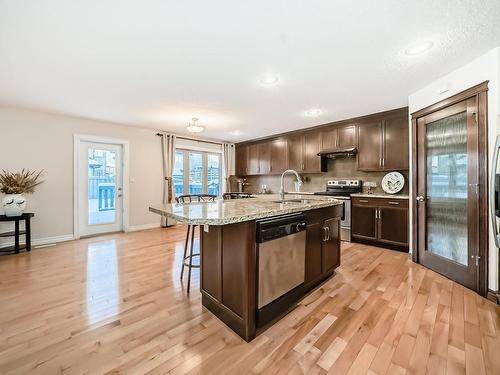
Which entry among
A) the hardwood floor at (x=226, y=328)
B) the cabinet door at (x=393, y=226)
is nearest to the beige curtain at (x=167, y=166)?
the hardwood floor at (x=226, y=328)

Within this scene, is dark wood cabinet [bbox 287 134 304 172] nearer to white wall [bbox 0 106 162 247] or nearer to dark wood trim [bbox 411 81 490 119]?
dark wood trim [bbox 411 81 490 119]

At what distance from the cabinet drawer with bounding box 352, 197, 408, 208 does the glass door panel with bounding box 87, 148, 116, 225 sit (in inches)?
199

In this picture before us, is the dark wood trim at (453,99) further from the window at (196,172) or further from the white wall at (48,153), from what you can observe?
the white wall at (48,153)

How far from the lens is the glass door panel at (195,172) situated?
6.22 m

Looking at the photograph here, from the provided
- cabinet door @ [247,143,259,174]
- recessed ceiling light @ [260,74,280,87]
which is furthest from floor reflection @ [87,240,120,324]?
cabinet door @ [247,143,259,174]

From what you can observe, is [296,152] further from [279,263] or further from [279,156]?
[279,263]

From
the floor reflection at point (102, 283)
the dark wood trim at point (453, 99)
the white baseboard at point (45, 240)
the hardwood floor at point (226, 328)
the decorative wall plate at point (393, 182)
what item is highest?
the dark wood trim at point (453, 99)

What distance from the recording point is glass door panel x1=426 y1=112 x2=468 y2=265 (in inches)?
98.1

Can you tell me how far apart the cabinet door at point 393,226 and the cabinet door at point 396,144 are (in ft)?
2.53

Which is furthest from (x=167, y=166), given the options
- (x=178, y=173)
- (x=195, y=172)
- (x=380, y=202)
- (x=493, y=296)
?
(x=493, y=296)

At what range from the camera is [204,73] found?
2596mm

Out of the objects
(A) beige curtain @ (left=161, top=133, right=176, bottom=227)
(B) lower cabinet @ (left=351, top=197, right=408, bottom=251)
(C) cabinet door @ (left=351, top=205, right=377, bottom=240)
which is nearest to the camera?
(B) lower cabinet @ (left=351, top=197, right=408, bottom=251)

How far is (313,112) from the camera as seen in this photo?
4051 mm

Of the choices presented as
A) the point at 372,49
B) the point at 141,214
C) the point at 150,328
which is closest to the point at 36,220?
the point at 141,214
